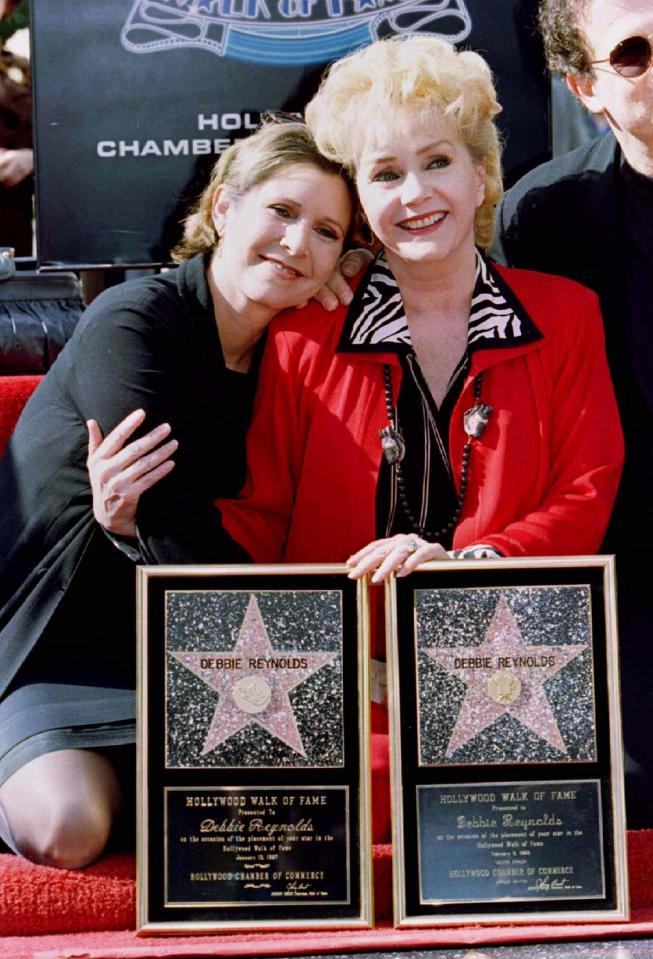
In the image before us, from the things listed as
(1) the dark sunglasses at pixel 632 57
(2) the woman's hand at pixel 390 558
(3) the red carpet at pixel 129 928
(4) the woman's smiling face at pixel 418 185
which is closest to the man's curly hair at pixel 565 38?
(1) the dark sunglasses at pixel 632 57

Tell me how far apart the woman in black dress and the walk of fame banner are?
1.15ft

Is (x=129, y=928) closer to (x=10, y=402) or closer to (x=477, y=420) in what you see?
(x=477, y=420)

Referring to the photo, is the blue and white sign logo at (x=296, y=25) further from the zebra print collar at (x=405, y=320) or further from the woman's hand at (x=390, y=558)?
the woman's hand at (x=390, y=558)

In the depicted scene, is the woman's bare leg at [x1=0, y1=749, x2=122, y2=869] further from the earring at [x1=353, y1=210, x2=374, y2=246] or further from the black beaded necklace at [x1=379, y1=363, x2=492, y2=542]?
the earring at [x1=353, y1=210, x2=374, y2=246]

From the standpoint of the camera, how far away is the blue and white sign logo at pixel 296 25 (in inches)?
128

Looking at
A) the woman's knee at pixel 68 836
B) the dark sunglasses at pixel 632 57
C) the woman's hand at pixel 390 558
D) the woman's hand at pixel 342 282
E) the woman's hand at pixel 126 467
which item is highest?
the dark sunglasses at pixel 632 57

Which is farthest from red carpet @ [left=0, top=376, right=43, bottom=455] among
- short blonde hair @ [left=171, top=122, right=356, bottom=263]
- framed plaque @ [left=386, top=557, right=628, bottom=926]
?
framed plaque @ [left=386, top=557, right=628, bottom=926]

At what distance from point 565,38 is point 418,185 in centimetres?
56

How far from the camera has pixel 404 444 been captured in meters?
2.76

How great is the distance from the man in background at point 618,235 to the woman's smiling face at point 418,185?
1.28 feet

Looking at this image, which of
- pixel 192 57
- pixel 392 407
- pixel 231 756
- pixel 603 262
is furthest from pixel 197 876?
pixel 192 57

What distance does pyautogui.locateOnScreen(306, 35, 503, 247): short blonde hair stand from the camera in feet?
8.89

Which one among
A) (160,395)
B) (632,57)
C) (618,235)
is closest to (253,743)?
(160,395)

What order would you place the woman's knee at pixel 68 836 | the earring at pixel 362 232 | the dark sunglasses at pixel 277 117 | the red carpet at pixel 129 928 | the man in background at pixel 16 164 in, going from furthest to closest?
the man in background at pixel 16 164 → the dark sunglasses at pixel 277 117 → the earring at pixel 362 232 → the woman's knee at pixel 68 836 → the red carpet at pixel 129 928
